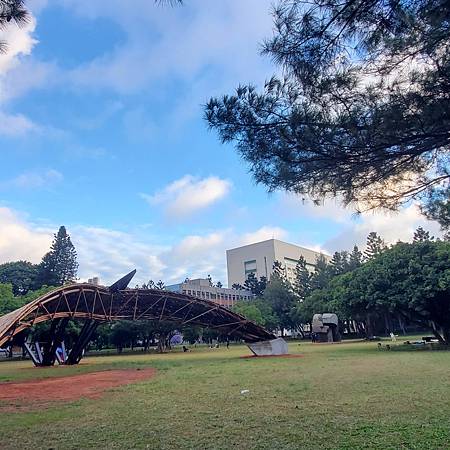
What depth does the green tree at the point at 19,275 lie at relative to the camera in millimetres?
60531

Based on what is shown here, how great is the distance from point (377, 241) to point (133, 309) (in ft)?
153

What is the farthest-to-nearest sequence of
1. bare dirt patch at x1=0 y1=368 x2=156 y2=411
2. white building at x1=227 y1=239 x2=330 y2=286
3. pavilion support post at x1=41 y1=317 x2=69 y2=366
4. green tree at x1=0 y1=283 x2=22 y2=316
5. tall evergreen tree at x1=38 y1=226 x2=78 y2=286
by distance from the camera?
1. white building at x1=227 y1=239 x2=330 y2=286
2. tall evergreen tree at x1=38 y1=226 x2=78 y2=286
3. green tree at x1=0 y1=283 x2=22 y2=316
4. pavilion support post at x1=41 y1=317 x2=69 y2=366
5. bare dirt patch at x1=0 y1=368 x2=156 y2=411

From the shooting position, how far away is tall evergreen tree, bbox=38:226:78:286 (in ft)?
188

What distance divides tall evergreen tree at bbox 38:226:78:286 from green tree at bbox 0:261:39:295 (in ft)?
9.42

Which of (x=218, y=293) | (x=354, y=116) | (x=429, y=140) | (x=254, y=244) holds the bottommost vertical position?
(x=429, y=140)

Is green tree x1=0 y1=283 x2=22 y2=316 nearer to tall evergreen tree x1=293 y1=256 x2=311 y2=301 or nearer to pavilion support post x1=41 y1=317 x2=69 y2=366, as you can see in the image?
pavilion support post x1=41 y1=317 x2=69 y2=366

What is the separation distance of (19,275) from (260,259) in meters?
49.2

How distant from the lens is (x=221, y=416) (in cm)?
686

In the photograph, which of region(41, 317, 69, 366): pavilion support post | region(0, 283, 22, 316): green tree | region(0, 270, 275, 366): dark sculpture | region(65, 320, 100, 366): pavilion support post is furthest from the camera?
region(0, 283, 22, 316): green tree

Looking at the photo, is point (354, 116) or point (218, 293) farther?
point (218, 293)

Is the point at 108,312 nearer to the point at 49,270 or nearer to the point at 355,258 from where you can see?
the point at 49,270

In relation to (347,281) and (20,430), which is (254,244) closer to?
(347,281)

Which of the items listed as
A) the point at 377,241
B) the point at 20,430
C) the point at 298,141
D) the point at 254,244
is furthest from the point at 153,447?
the point at 254,244

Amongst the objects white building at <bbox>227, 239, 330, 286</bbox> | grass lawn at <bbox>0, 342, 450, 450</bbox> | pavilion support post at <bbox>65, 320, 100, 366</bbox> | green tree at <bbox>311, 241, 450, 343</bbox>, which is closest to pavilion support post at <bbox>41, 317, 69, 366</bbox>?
pavilion support post at <bbox>65, 320, 100, 366</bbox>
